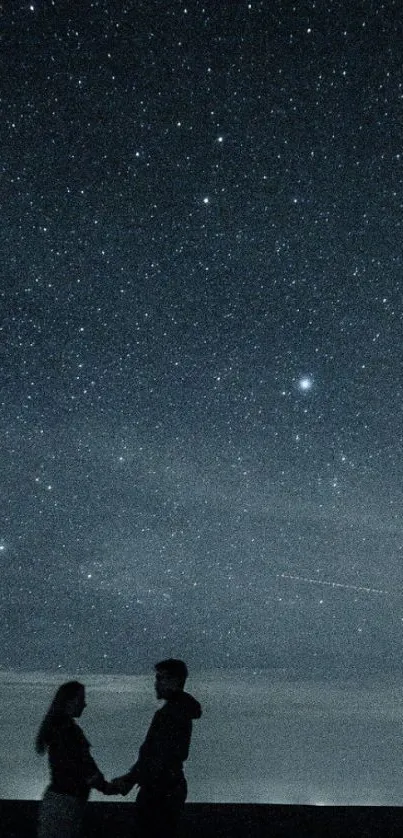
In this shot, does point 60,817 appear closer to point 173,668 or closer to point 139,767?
point 139,767

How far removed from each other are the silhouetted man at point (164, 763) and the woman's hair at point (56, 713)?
41cm

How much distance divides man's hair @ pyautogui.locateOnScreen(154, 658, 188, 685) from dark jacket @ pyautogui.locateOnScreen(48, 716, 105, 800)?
0.48 metres

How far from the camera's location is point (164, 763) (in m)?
3.18

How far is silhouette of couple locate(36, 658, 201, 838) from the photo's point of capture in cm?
314

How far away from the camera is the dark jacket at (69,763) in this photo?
3158 mm

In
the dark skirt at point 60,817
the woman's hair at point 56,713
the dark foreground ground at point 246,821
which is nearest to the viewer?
the dark skirt at point 60,817

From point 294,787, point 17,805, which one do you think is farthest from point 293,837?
point 294,787

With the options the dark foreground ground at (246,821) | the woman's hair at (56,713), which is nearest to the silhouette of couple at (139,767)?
the woman's hair at (56,713)

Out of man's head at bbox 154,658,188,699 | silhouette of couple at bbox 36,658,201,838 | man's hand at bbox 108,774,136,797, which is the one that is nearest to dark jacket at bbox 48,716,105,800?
silhouette of couple at bbox 36,658,201,838

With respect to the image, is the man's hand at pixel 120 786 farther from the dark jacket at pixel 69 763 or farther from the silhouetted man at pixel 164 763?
the dark jacket at pixel 69 763

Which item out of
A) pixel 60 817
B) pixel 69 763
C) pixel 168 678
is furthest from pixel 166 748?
pixel 60 817

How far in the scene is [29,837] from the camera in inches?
166

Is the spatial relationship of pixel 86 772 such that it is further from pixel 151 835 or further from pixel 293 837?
pixel 293 837

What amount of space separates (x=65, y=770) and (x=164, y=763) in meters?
0.46
